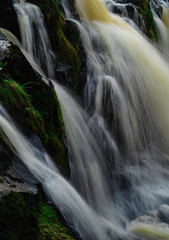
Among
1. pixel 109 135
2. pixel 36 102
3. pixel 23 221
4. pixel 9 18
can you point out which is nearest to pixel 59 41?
pixel 9 18

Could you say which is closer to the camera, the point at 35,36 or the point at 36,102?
the point at 36,102

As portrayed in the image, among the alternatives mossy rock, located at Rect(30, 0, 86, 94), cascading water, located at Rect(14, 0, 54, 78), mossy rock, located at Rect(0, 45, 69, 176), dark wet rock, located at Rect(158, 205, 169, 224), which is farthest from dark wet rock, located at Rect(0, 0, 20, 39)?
dark wet rock, located at Rect(158, 205, 169, 224)

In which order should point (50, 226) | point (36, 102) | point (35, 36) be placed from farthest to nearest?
point (35, 36), point (36, 102), point (50, 226)

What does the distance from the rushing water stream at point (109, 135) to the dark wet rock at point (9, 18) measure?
148 mm

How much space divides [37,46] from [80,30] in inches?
65.0

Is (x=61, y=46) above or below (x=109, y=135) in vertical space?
above

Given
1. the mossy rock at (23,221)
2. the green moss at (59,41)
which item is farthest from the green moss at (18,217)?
the green moss at (59,41)

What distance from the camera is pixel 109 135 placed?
5617 mm

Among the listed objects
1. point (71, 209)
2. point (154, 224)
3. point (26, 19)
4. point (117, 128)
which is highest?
point (26, 19)

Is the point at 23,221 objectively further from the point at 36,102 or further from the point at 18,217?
the point at 36,102

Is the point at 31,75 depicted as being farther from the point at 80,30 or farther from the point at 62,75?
the point at 80,30

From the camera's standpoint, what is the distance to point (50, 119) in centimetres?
401

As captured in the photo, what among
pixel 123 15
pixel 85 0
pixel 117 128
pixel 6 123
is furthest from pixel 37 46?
pixel 123 15

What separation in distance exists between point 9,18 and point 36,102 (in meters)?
2.35
